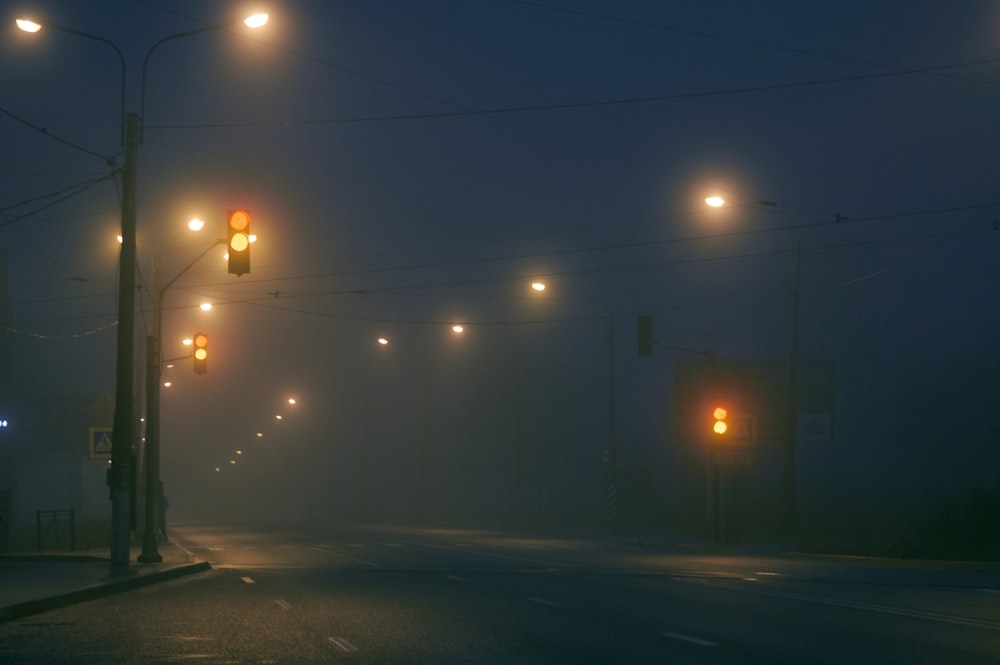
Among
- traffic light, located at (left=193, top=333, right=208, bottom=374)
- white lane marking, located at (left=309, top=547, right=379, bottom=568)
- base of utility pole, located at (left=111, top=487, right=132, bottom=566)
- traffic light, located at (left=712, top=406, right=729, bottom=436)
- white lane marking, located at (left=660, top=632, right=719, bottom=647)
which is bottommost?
white lane marking, located at (left=309, top=547, right=379, bottom=568)

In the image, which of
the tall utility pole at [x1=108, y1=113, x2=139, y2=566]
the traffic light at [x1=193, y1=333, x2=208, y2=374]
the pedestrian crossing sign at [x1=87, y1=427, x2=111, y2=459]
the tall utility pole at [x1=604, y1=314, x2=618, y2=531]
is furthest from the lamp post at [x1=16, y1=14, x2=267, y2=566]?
the tall utility pole at [x1=604, y1=314, x2=618, y2=531]

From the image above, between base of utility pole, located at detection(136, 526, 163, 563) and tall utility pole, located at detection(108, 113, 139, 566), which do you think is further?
base of utility pole, located at detection(136, 526, 163, 563)

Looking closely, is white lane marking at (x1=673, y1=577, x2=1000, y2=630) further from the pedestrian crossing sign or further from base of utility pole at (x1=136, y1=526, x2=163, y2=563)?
the pedestrian crossing sign

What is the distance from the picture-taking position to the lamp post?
25.7m

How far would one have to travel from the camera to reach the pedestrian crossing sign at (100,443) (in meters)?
29.7

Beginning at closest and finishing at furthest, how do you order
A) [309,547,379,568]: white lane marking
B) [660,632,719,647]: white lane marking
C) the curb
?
[660,632,719,647]: white lane marking, the curb, [309,547,379,568]: white lane marking

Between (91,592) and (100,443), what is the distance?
10246 millimetres

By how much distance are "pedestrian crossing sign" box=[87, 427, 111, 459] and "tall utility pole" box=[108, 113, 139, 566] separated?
11.2 ft

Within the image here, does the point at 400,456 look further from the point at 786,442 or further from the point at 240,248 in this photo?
the point at 240,248

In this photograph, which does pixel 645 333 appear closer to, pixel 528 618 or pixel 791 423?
pixel 791 423

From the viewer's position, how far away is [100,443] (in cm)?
2997

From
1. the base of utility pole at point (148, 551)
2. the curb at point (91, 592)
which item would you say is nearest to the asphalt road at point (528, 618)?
the curb at point (91, 592)

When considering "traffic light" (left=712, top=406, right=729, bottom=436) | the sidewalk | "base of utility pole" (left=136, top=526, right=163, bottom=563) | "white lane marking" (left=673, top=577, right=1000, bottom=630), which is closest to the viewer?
"white lane marking" (left=673, top=577, right=1000, bottom=630)

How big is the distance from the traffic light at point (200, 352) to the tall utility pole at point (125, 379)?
8.21 meters
